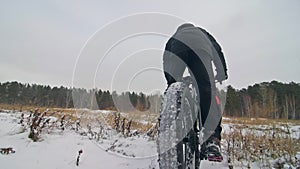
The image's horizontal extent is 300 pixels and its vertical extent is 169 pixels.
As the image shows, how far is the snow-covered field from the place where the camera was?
7.18 ft

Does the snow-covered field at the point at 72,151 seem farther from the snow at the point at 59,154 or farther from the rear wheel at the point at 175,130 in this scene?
the rear wheel at the point at 175,130

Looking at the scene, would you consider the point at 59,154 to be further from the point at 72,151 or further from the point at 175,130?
the point at 175,130

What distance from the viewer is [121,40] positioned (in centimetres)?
326

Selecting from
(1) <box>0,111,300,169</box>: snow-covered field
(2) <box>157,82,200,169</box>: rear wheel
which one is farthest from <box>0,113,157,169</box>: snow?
(2) <box>157,82,200,169</box>: rear wheel

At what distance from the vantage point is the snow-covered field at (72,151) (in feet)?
7.18

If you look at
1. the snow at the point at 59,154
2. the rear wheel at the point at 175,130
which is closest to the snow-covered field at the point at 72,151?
the snow at the point at 59,154

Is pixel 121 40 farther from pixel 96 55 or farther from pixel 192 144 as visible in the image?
pixel 192 144

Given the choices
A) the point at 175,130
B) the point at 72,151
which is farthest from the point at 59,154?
the point at 175,130

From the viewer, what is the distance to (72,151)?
2656 millimetres

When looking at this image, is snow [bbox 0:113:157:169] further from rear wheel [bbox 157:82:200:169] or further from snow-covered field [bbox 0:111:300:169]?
rear wheel [bbox 157:82:200:169]

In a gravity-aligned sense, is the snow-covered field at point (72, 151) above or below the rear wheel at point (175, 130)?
below

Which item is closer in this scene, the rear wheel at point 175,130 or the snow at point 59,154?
the rear wheel at point 175,130

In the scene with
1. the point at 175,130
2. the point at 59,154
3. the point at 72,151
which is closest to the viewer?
the point at 175,130

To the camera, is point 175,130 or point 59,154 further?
point 59,154
